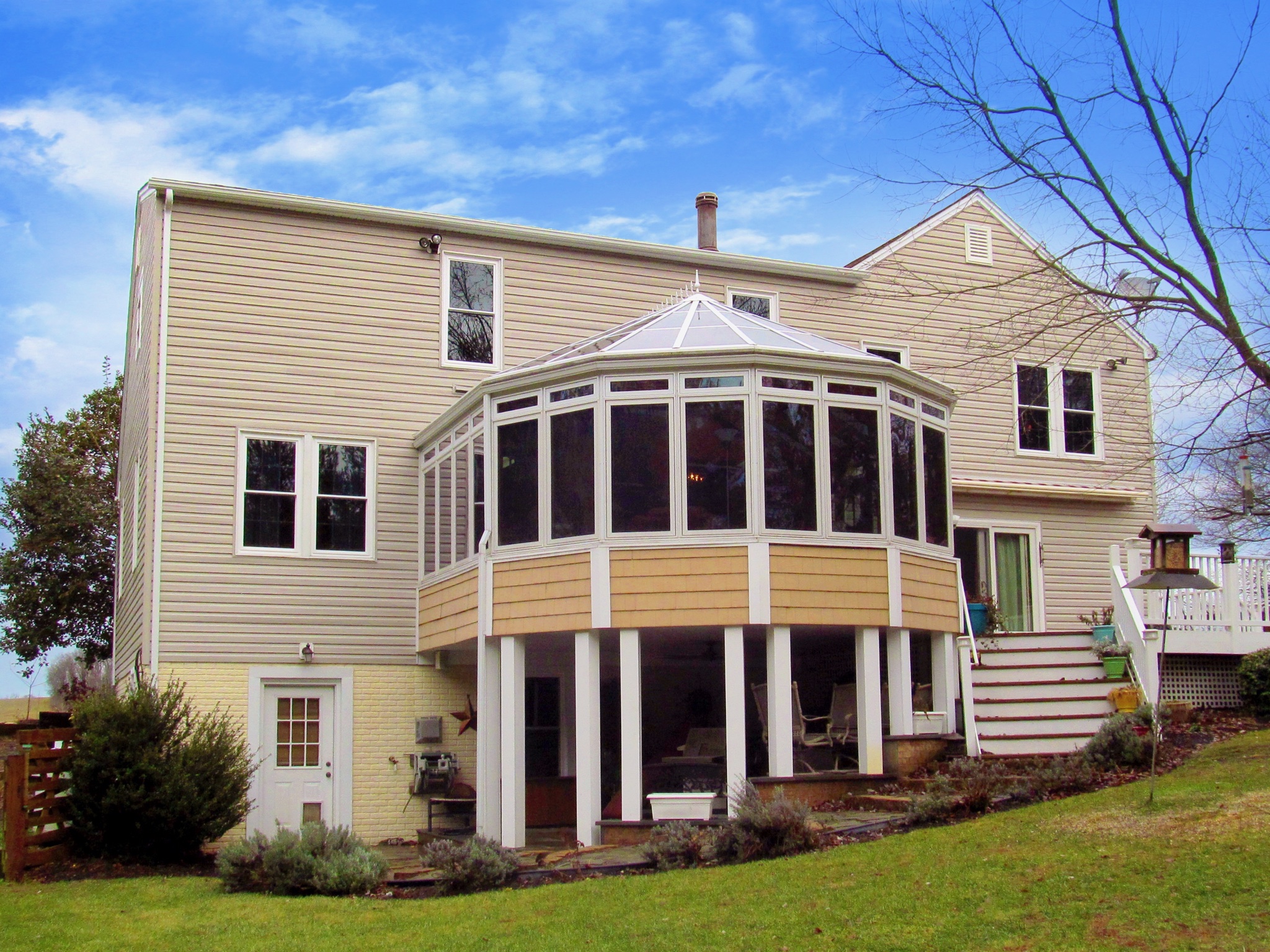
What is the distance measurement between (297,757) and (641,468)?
5.85 meters

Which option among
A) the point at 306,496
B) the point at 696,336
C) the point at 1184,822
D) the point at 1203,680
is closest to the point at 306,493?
the point at 306,496

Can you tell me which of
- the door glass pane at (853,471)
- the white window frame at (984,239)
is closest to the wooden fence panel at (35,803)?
the door glass pane at (853,471)

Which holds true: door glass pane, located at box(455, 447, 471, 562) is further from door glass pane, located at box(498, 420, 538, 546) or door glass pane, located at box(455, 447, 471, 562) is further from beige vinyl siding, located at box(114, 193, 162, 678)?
beige vinyl siding, located at box(114, 193, 162, 678)

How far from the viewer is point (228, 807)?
1260 cm

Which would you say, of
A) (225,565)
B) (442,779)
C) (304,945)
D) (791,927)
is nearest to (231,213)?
(225,565)

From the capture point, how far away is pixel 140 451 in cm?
1755

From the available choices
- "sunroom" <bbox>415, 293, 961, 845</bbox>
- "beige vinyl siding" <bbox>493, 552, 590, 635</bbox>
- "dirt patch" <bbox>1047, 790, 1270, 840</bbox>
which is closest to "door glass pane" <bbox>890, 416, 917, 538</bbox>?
"sunroom" <bbox>415, 293, 961, 845</bbox>

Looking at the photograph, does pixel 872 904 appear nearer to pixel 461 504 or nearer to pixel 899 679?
pixel 899 679

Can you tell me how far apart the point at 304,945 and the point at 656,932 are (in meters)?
2.34

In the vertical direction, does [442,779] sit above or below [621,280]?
below

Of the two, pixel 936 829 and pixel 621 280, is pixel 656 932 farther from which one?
pixel 621 280

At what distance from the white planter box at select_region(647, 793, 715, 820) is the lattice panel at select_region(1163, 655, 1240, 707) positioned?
6861 mm

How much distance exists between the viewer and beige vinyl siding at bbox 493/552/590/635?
523 inches

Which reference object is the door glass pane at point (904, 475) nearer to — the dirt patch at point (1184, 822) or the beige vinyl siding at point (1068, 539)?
the dirt patch at point (1184, 822)
